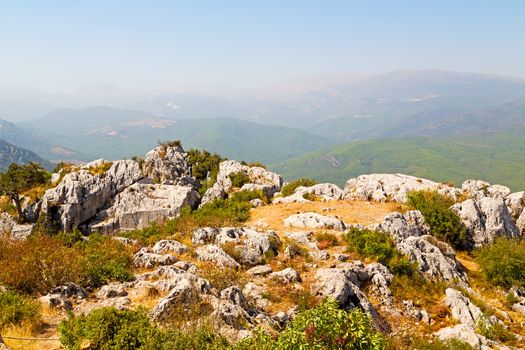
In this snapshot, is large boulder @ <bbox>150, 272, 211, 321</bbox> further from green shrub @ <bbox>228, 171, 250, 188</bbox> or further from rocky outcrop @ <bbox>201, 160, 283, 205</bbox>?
green shrub @ <bbox>228, 171, 250, 188</bbox>

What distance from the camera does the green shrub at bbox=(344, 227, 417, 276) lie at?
1870cm

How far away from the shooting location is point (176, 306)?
11.7 metres

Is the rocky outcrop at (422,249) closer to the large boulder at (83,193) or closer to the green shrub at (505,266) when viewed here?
the green shrub at (505,266)

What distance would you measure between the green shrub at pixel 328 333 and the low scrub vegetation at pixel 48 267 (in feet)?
32.6

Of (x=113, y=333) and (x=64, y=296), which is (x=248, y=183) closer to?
(x=64, y=296)

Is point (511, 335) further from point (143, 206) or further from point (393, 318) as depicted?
point (143, 206)

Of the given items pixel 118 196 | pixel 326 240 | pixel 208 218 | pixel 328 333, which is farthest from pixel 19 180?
pixel 328 333

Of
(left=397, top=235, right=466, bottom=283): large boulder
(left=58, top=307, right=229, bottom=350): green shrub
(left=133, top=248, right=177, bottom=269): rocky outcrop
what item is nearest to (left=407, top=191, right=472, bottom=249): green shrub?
(left=397, top=235, right=466, bottom=283): large boulder

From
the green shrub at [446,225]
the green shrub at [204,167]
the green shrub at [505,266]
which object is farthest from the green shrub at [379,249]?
the green shrub at [204,167]

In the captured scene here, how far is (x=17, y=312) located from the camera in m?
11.0

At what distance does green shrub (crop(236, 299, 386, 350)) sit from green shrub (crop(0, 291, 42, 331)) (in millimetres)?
7659

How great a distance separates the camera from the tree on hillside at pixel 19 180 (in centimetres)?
3438

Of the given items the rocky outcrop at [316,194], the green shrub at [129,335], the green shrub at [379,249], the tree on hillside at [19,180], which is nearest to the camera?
the green shrub at [129,335]

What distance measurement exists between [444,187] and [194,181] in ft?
89.7
